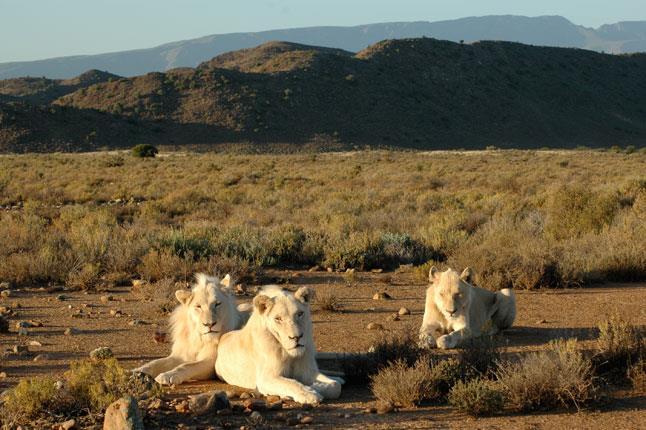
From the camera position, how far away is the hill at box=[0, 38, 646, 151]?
294ft

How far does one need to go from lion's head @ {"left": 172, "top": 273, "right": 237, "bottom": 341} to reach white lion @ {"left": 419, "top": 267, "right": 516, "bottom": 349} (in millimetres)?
2317

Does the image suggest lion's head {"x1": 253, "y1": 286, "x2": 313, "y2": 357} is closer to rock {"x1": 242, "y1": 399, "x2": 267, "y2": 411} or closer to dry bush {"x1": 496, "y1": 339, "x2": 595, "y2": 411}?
rock {"x1": 242, "y1": 399, "x2": 267, "y2": 411}

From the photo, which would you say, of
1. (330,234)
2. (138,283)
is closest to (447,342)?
(138,283)

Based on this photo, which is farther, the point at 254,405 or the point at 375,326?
the point at 375,326

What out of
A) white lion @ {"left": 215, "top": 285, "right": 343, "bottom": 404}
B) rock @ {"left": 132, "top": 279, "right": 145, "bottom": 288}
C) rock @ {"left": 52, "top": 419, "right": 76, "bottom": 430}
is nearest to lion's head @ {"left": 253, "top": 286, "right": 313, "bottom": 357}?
white lion @ {"left": 215, "top": 285, "right": 343, "bottom": 404}

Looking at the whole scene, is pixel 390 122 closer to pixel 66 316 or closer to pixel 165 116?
pixel 165 116

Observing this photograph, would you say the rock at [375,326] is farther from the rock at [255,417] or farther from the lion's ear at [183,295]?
the rock at [255,417]

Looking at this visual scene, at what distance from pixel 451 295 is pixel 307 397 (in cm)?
295

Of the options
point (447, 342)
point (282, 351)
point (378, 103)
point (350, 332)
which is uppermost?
point (378, 103)

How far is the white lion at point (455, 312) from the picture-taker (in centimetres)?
974

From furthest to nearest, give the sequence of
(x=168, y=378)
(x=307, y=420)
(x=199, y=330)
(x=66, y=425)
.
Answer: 1. (x=199, y=330)
2. (x=168, y=378)
3. (x=307, y=420)
4. (x=66, y=425)

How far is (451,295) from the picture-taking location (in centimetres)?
983

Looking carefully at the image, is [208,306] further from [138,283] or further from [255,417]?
[138,283]

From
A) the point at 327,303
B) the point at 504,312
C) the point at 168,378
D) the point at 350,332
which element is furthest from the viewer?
the point at 327,303
